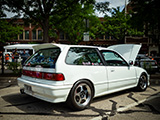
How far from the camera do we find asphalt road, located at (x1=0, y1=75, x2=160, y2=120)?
286 cm

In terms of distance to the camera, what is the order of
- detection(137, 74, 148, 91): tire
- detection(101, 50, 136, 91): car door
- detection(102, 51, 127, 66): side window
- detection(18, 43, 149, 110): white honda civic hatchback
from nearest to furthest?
detection(18, 43, 149, 110): white honda civic hatchback
detection(101, 50, 136, 91): car door
detection(102, 51, 127, 66): side window
detection(137, 74, 148, 91): tire

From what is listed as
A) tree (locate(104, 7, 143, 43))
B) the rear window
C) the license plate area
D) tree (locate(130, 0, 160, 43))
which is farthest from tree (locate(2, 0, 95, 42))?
tree (locate(104, 7, 143, 43))

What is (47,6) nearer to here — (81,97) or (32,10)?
(32,10)

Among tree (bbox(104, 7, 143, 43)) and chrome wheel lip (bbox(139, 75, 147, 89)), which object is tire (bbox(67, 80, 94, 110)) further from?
tree (bbox(104, 7, 143, 43))

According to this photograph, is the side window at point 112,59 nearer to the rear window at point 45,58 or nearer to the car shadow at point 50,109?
the car shadow at point 50,109

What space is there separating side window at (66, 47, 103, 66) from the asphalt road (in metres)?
1.11

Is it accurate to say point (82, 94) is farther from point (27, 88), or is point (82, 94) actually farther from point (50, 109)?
point (27, 88)

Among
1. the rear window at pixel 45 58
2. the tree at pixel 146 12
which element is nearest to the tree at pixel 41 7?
the tree at pixel 146 12

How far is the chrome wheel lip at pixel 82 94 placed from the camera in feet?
10.5

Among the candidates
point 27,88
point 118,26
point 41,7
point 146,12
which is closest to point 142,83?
point 27,88

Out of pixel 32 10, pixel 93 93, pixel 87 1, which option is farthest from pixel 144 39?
pixel 93 93

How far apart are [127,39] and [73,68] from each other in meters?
30.0

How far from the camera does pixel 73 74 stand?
10.1 feet

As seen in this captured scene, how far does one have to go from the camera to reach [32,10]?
9.80m
